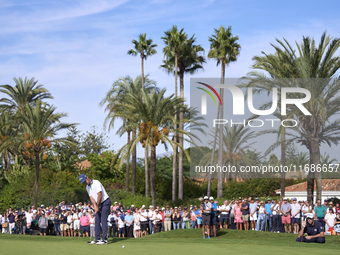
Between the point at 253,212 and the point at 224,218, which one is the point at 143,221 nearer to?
the point at 224,218

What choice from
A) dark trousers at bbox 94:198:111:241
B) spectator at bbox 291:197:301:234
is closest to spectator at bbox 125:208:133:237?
spectator at bbox 291:197:301:234

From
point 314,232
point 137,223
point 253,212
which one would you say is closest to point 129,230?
point 137,223

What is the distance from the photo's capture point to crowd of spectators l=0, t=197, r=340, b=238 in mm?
21047

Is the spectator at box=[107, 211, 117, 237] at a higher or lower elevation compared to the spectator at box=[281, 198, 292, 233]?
lower

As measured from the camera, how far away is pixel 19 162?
171 ft

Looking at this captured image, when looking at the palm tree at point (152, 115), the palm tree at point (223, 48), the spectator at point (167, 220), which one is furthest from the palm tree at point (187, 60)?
the spectator at point (167, 220)

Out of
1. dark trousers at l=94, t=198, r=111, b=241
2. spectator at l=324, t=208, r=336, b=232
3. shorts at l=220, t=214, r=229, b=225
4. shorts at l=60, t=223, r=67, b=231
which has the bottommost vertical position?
shorts at l=60, t=223, r=67, b=231

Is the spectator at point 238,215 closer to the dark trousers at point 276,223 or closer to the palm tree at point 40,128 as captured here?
the dark trousers at point 276,223

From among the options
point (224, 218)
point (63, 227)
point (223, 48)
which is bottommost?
point (63, 227)

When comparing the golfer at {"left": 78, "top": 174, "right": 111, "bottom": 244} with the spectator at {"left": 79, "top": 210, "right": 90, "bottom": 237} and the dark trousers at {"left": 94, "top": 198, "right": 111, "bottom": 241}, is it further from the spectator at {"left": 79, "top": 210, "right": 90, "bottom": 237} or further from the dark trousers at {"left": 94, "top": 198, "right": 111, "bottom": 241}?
the spectator at {"left": 79, "top": 210, "right": 90, "bottom": 237}

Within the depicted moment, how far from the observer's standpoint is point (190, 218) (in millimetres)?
25922

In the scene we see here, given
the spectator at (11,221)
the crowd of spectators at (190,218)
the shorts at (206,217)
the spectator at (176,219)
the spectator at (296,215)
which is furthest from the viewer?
the spectator at (11,221)

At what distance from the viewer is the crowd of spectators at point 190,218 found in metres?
21.0

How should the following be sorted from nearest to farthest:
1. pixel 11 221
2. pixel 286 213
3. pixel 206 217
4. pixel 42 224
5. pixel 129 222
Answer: pixel 206 217, pixel 286 213, pixel 129 222, pixel 42 224, pixel 11 221
